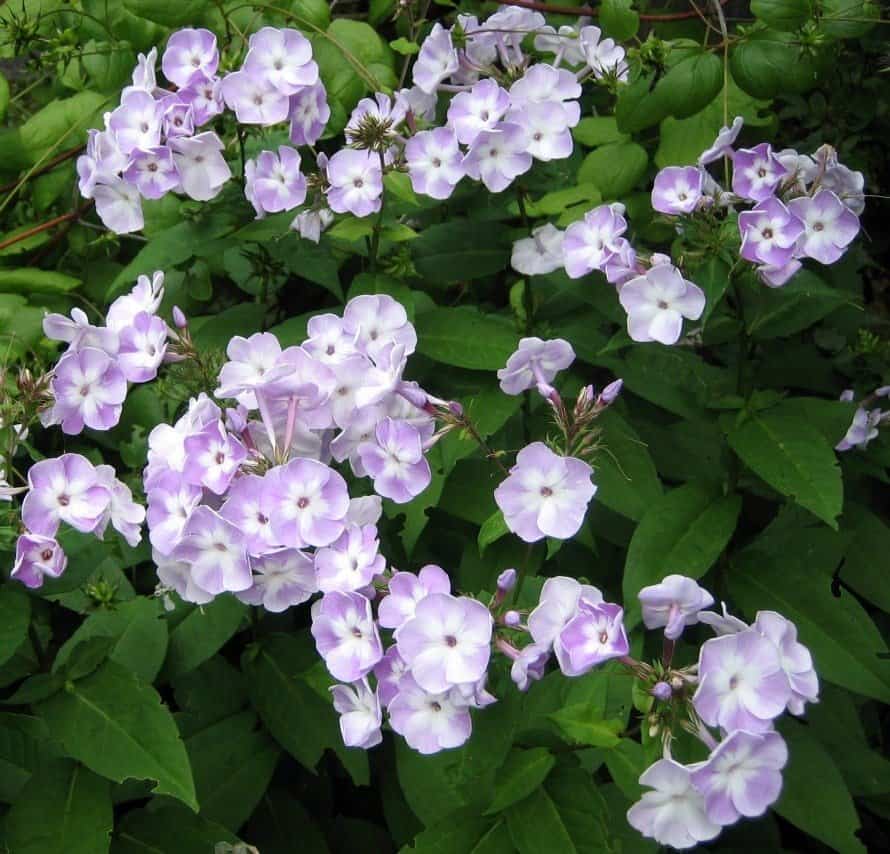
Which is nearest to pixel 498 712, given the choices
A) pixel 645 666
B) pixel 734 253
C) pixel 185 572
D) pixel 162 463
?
pixel 645 666

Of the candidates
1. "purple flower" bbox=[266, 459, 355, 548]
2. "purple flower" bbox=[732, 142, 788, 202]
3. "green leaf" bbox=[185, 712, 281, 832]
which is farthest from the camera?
"green leaf" bbox=[185, 712, 281, 832]

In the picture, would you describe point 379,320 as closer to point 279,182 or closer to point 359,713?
point 279,182

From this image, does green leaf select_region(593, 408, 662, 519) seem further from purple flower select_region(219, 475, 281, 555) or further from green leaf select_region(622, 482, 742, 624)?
purple flower select_region(219, 475, 281, 555)

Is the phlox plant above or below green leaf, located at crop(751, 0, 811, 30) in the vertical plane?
below

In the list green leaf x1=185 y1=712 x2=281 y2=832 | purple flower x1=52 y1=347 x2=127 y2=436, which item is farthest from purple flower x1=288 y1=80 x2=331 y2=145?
green leaf x1=185 y1=712 x2=281 y2=832

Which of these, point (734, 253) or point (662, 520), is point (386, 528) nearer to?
point (662, 520)

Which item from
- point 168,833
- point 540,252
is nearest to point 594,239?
point 540,252
